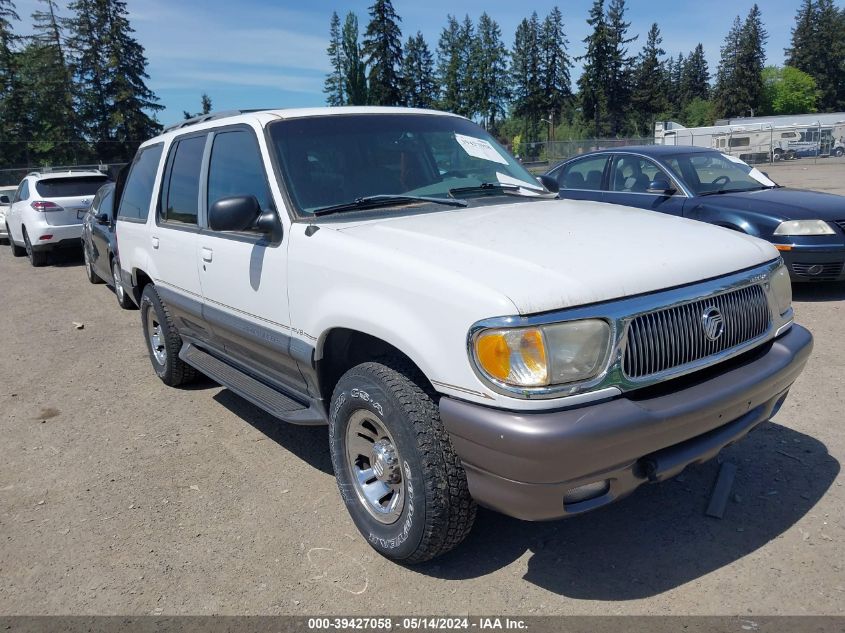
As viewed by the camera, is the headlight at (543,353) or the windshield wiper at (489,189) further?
the windshield wiper at (489,189)

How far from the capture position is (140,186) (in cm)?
569

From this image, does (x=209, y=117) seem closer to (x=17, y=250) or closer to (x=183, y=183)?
(x=183, y=183)

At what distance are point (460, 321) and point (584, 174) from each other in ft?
23.6

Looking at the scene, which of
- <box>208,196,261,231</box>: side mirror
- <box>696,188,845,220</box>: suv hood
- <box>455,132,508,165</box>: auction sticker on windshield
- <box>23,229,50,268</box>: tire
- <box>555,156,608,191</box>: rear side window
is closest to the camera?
<box>208,196,261,231</box>: side mirror

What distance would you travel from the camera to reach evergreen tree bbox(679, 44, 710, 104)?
125125 millimetres

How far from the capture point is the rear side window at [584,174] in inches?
349

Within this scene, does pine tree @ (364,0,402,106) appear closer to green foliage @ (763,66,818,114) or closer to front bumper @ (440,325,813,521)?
green foliage @ (763,66,818,114)

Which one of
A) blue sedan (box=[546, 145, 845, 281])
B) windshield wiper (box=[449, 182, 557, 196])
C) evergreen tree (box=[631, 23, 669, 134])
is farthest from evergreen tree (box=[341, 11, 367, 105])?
windshield wiper (box=[449, 182, 557, 196])

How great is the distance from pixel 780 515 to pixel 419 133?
2845 mm

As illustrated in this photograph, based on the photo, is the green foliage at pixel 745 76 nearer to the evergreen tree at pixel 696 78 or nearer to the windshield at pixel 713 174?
the evergreen tree at pixel 696 78

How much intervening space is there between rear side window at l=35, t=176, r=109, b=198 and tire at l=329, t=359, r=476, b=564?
469 inches

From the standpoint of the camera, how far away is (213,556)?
3.26 m

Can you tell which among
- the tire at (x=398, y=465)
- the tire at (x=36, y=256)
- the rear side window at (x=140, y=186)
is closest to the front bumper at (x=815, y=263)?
the tire at (x=398, y=465)

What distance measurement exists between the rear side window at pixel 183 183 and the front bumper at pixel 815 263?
5.76 metres
